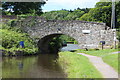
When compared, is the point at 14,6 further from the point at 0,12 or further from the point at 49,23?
the point at 49,23

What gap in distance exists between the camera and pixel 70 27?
24.2 metres

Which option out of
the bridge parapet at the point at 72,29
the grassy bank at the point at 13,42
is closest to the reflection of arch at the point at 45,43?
the bridge parapet at the point at 72,29

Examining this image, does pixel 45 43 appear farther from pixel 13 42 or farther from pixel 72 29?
pixel 13 42

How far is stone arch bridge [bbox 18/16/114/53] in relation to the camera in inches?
912

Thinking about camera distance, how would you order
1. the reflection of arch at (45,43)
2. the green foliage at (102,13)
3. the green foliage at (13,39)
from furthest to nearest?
the green foliage at (102,13) < the reflection of arch at (45,43) < the green foliage at (13,39)

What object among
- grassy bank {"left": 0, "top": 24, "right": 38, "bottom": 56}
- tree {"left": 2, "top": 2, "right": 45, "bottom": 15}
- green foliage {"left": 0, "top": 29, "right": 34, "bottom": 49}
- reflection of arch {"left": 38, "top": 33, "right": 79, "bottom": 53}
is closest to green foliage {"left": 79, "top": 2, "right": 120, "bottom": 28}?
tree {"left": 2, "top": 2, "right": 45, "bottom": 15}

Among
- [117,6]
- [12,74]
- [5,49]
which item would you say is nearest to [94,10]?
[117,6]

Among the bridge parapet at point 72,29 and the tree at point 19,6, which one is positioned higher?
the tree at point 19,6

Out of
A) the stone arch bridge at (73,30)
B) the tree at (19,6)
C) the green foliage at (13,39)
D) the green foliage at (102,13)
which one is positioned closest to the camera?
the green foliage at (13,39)

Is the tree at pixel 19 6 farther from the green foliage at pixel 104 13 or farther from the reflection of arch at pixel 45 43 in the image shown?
the green foliage at pixel 104 13

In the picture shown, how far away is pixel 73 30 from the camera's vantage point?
24188 millimetres

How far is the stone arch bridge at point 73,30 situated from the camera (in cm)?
2317

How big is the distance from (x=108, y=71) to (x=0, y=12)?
23.6 m

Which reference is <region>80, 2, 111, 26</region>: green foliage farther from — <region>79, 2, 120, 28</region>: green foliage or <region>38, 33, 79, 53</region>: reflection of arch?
<region>38, 33, 79, 53</region>: reflection of arch
